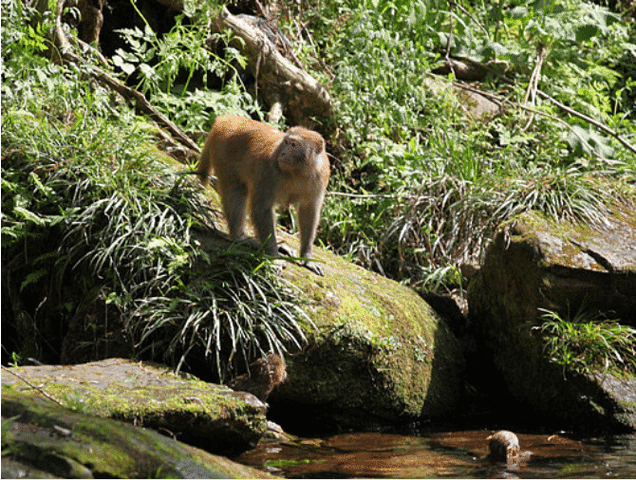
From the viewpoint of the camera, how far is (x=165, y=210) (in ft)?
19.7

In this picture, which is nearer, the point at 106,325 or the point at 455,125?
the point at 106,325

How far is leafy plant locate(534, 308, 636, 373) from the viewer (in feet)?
19.8

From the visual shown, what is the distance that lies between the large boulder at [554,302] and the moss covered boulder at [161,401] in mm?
2649

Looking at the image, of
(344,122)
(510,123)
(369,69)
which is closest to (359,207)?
(344,122)

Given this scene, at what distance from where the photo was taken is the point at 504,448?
486 cm

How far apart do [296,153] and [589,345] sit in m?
2.80

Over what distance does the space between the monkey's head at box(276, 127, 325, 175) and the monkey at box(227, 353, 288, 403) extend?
1.58m

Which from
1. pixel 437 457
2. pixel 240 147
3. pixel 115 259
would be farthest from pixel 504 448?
pixel 240 147

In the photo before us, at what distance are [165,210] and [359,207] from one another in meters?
3.39

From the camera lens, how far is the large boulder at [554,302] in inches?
234

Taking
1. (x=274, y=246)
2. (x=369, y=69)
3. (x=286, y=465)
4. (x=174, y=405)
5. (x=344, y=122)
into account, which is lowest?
(x=286, y=465)

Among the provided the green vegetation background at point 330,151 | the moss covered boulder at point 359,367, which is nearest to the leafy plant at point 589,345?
the moss covered boulder at point 359,367

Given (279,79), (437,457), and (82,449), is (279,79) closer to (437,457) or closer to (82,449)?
(437,457)

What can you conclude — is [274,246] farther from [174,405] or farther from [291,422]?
[174,405]
